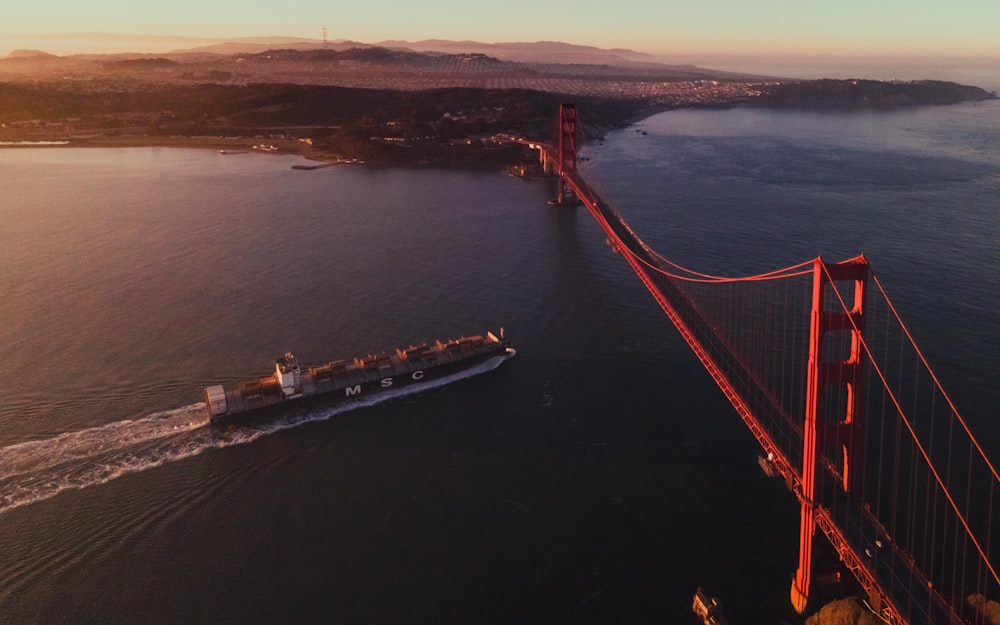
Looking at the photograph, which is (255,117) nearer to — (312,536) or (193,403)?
(193,403)

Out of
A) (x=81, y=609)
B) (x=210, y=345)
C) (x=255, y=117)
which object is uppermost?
(x=255, y=117)

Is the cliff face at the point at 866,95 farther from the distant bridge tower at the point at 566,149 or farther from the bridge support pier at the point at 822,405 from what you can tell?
the bridge support pier at the point at 822,405

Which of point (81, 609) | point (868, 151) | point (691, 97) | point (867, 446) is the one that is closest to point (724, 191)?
point (868, 151)

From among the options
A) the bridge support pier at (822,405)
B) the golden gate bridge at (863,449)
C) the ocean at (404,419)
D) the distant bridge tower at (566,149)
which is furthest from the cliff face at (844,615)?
the distant bridge tower at (566,149)

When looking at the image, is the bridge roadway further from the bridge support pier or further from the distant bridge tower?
the distant bridge tower

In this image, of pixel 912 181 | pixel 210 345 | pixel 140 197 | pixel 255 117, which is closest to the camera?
pixel 210 345

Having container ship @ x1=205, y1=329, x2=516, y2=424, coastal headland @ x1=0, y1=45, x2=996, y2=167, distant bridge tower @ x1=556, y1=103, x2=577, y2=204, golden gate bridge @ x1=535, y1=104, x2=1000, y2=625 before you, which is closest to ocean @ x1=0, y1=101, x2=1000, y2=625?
container ship @ x1=205, y1=329, x2=516, y2=424

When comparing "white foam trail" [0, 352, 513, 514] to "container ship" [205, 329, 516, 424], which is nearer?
"white foam trail" [0, 352, 513, 514]
